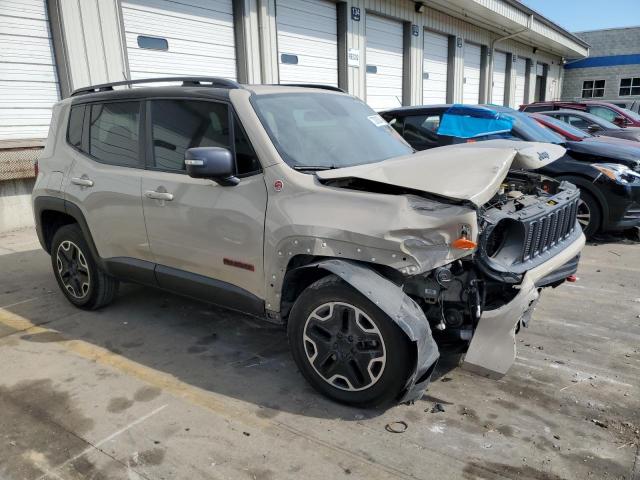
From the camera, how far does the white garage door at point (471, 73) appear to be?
2034cm

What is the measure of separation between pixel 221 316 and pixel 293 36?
30.7 ft

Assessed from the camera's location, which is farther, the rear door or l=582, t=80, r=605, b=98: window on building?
l=582, t=80, r=605, b=98: window on building

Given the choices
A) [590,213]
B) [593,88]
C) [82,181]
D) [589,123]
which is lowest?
[590,213]

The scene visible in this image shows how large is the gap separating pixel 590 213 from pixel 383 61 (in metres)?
10.2

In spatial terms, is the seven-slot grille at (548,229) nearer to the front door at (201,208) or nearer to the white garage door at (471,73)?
the front door at (201,208)

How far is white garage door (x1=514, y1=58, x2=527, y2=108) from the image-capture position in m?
26.0

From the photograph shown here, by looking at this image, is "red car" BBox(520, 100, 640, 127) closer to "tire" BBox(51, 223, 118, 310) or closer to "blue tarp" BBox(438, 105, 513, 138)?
"blue tarp" BBox(438, 105, 513, 138)

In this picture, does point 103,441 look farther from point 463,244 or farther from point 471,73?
point 471,73

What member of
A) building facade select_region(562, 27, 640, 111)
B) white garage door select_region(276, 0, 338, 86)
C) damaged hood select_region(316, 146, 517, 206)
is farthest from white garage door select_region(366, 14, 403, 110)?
building facade select_region(562, 27, 640, 111)

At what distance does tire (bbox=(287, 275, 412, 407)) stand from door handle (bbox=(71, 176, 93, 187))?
7.40ft

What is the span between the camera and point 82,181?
430 centimetres

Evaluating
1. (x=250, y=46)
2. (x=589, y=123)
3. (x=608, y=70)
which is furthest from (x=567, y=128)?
(x=608, y=70)

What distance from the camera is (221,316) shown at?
4516 mm

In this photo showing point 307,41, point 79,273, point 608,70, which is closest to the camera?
point 79,273
